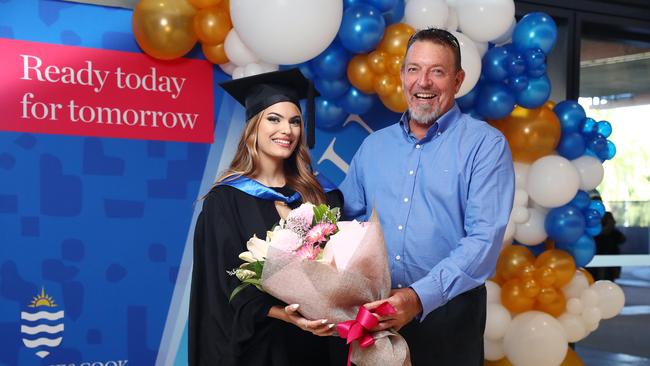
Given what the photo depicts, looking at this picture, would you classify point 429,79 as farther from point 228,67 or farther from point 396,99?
point 228,67

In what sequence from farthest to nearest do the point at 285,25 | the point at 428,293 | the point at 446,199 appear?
the point at 285,25 < the point at 446,199 < the point at 428,293

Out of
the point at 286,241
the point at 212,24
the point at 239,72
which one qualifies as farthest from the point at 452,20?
the point at 286,241

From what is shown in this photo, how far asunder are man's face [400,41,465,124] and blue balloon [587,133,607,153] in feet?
7.06

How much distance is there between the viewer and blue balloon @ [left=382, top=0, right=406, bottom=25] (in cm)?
373

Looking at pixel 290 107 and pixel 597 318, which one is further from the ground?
pixel 290 107

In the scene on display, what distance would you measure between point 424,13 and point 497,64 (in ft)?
1.63

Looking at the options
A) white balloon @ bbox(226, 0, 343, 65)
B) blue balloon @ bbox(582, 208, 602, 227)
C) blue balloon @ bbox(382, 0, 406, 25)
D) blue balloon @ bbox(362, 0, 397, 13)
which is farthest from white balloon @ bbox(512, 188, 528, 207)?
white balloon @ bbox(226, 0, 343, 65)

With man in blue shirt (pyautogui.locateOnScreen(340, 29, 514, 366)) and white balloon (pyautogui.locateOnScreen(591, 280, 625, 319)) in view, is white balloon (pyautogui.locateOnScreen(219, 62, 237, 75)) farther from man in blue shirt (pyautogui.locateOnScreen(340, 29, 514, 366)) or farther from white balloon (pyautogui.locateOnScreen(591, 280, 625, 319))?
white balloon (pyautogui.locateOnScreen(591, 280, 625, 319))

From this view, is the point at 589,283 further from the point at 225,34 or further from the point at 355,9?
the point at 225,34

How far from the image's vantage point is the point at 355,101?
378cm

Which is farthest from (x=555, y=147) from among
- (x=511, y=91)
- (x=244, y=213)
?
(x=244, y=213)

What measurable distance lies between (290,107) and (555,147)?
7.36 feet

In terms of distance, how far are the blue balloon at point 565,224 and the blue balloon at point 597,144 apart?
0.38 meters

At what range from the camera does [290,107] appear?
2.48 m
